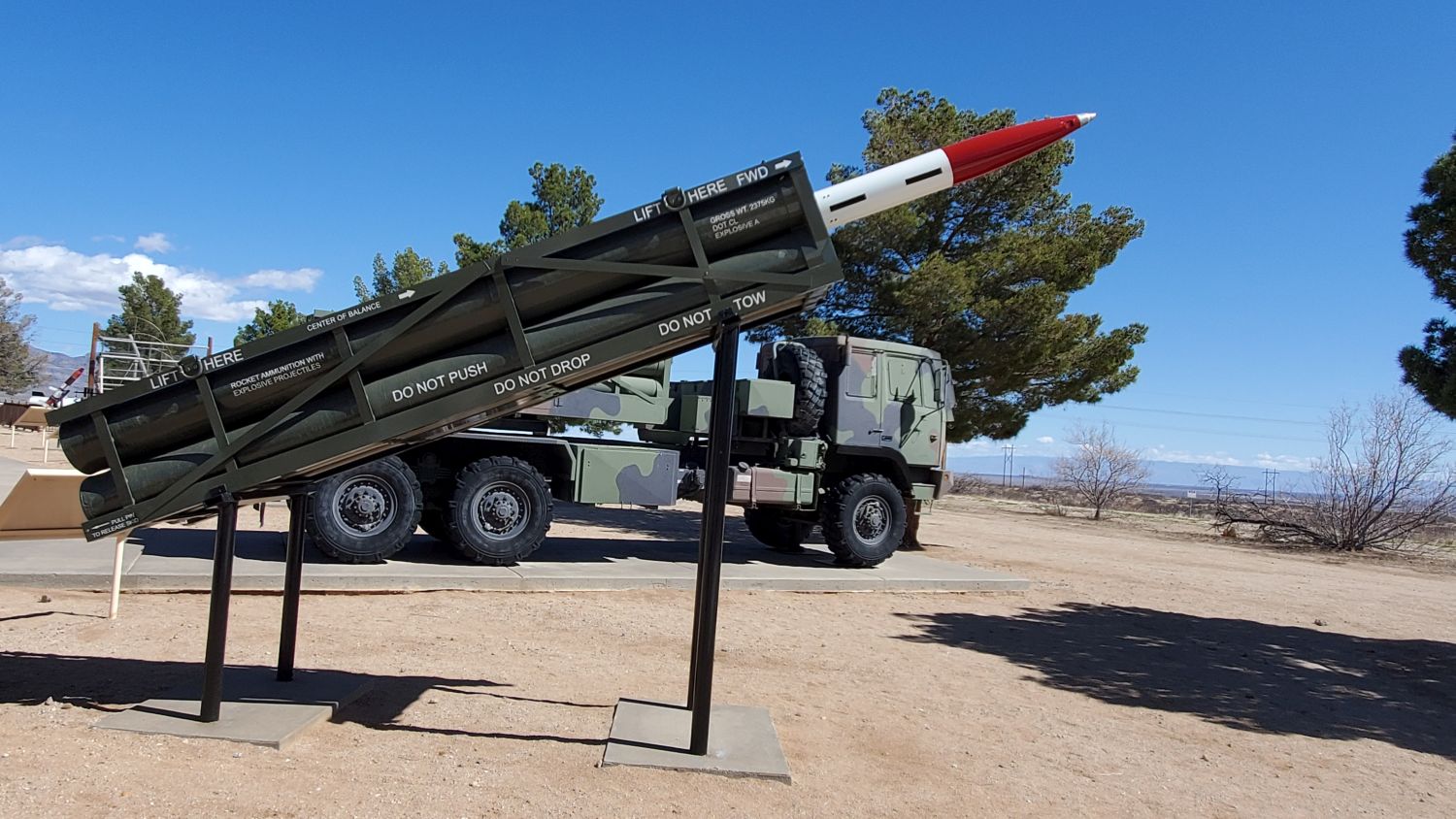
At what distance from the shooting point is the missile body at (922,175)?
5309mm

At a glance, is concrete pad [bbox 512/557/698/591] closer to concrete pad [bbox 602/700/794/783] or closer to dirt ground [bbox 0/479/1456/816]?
dirt ground [bbox 0/479/1456/816]

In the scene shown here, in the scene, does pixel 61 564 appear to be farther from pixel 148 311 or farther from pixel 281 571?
pixel 148 311

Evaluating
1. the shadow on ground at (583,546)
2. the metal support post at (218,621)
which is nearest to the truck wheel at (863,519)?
the shadow on ground at (583,546)

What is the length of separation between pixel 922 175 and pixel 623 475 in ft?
21.1

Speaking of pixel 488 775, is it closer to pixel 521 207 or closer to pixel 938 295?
pixel 938 295

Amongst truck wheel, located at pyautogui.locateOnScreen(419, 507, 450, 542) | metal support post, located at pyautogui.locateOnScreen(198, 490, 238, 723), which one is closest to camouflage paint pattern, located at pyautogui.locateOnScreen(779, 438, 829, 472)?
truck wheel, located at pyautogui.locateOnScreen(419, 507, 450, 542)

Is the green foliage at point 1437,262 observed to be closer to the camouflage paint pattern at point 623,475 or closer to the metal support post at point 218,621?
the camouflage paint pattern at point 623,475

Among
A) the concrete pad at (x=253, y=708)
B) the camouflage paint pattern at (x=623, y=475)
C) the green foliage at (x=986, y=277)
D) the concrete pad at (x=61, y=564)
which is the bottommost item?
the concrete pad at (x=253, y=708)

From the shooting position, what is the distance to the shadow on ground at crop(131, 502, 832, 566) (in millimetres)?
10539

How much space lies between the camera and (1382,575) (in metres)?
18.6

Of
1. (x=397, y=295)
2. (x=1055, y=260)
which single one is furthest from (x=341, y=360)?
(x=1055, y=260)

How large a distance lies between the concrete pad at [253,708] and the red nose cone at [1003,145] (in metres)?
4.51

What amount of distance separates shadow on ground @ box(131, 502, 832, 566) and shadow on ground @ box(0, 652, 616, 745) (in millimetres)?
3779

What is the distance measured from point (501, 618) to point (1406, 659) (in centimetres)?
854
